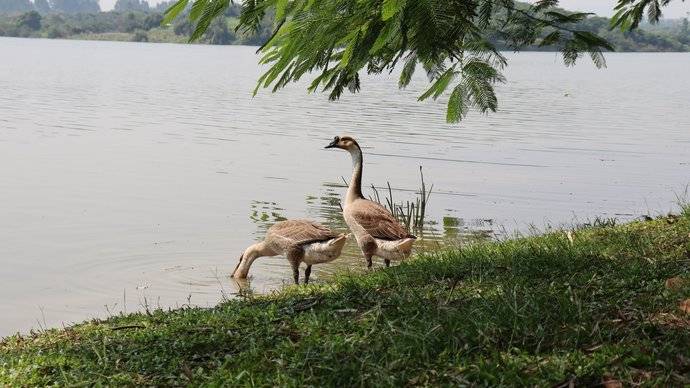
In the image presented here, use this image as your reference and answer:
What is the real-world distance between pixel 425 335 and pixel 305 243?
657 centimetres

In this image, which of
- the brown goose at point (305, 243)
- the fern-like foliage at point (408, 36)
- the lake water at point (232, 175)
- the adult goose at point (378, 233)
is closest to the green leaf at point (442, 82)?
the fern-like foliage at point (408, 36)

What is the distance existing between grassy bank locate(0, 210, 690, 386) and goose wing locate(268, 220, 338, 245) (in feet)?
12.2

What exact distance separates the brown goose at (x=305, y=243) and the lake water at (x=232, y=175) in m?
0.73

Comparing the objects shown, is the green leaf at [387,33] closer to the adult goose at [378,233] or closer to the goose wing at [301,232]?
the adult goose at [378,233]

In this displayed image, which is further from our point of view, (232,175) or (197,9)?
(232,175)

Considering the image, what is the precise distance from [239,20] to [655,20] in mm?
5506

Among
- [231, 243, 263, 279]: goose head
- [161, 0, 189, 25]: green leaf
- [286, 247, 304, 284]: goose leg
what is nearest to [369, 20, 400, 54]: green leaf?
[161, 0, 189, 25]: green leaf

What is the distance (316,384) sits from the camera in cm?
496

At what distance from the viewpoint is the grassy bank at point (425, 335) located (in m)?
5.02

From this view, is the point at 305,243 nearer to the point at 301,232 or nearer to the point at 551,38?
the point at 301,232

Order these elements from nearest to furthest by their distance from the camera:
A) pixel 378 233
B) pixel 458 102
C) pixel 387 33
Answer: pixel 387 33
pixel 458 102
pixel 378 233

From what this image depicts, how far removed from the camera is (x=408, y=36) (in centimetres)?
702

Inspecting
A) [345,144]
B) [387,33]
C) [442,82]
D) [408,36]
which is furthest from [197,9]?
[345,144]

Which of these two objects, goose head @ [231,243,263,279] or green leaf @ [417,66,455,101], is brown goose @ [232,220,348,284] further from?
green leaf @ [417,66,455,101]
